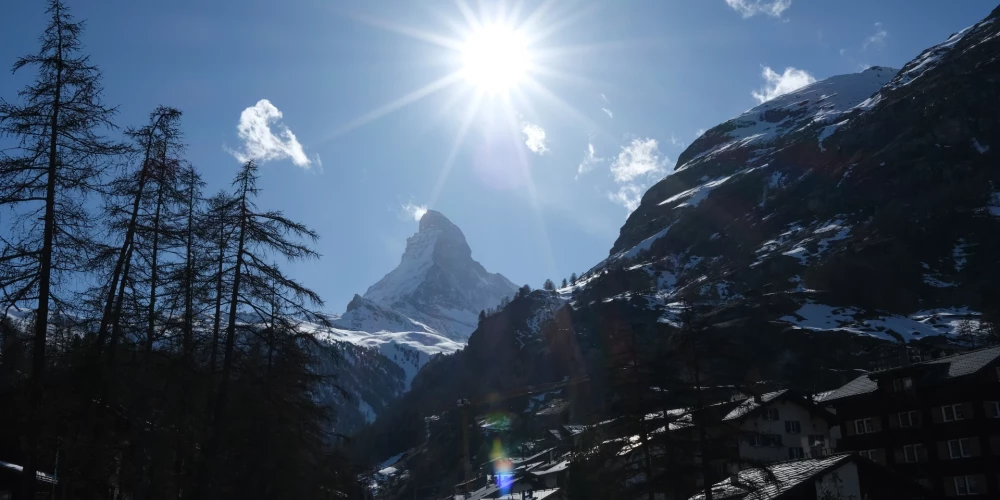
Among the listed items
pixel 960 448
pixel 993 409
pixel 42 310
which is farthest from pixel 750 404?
pixel 42 310

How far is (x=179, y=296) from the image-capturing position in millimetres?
28812

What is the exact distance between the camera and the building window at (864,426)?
67.4 metres

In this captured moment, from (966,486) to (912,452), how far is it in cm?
484

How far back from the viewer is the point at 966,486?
2322 inches

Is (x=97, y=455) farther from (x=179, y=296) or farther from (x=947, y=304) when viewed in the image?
(x=947, y=304)

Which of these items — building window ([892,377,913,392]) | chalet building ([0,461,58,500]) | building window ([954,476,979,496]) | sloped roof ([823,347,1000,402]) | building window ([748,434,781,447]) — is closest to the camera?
chalet building ([0,461,58,500])

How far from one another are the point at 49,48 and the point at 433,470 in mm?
172009

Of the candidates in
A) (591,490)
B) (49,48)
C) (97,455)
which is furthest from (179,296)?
(591,490)

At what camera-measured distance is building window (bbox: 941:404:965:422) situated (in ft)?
194

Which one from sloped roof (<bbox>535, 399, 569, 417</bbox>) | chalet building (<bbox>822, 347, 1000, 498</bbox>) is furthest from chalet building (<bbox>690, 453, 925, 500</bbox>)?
sloped roof (<bbox>535, 399, 569, 417</bbox>)

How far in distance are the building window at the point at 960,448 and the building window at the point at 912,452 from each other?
257cm

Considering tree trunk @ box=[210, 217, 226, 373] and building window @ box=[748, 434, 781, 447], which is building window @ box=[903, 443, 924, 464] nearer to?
building window @ box=[748, 434, 781, 447]

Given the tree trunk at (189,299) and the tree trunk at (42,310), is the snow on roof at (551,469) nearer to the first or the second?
the tree trunk at (189,299)

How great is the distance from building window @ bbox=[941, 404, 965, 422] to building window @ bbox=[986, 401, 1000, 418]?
6.61ft
